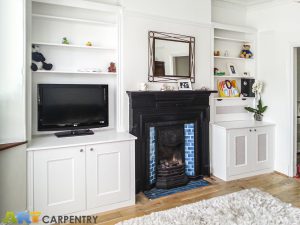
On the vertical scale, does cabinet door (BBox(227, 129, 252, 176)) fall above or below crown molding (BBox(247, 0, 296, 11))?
below

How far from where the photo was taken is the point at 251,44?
4316mm

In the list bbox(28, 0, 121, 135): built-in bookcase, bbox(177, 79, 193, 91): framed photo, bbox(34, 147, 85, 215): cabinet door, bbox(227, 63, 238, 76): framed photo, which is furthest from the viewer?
bbox(227, 63, 238, 76): framed photo

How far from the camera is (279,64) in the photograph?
3910mm

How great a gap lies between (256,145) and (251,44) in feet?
5.98

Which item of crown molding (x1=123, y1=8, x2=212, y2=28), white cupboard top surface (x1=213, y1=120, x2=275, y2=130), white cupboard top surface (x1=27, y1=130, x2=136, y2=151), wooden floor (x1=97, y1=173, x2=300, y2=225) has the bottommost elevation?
wooden floor (x1=97, y1=173, x2=300, y2=225)

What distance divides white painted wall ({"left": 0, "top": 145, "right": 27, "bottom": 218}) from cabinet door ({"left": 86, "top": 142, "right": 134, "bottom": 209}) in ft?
2.08

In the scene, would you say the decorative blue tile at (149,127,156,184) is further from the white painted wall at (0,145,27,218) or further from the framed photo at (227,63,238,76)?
the framed photo at (227,63,238,76)

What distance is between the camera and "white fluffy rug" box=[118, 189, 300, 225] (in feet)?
7.98

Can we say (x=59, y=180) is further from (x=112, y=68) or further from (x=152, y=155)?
(x=112, y=68)

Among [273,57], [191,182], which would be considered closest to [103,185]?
[191,182]

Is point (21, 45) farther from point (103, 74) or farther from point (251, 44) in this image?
point (251, 44)

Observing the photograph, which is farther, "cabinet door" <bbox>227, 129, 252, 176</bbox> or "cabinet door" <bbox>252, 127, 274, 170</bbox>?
"cabinet door" <bbox>252, 127, 274, 170</bbox>

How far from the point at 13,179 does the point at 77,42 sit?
70.7 inches

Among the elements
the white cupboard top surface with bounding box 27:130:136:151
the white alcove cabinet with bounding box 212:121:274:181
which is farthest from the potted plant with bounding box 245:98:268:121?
the white cupboard top surface with bounding box 27:130:136:151
